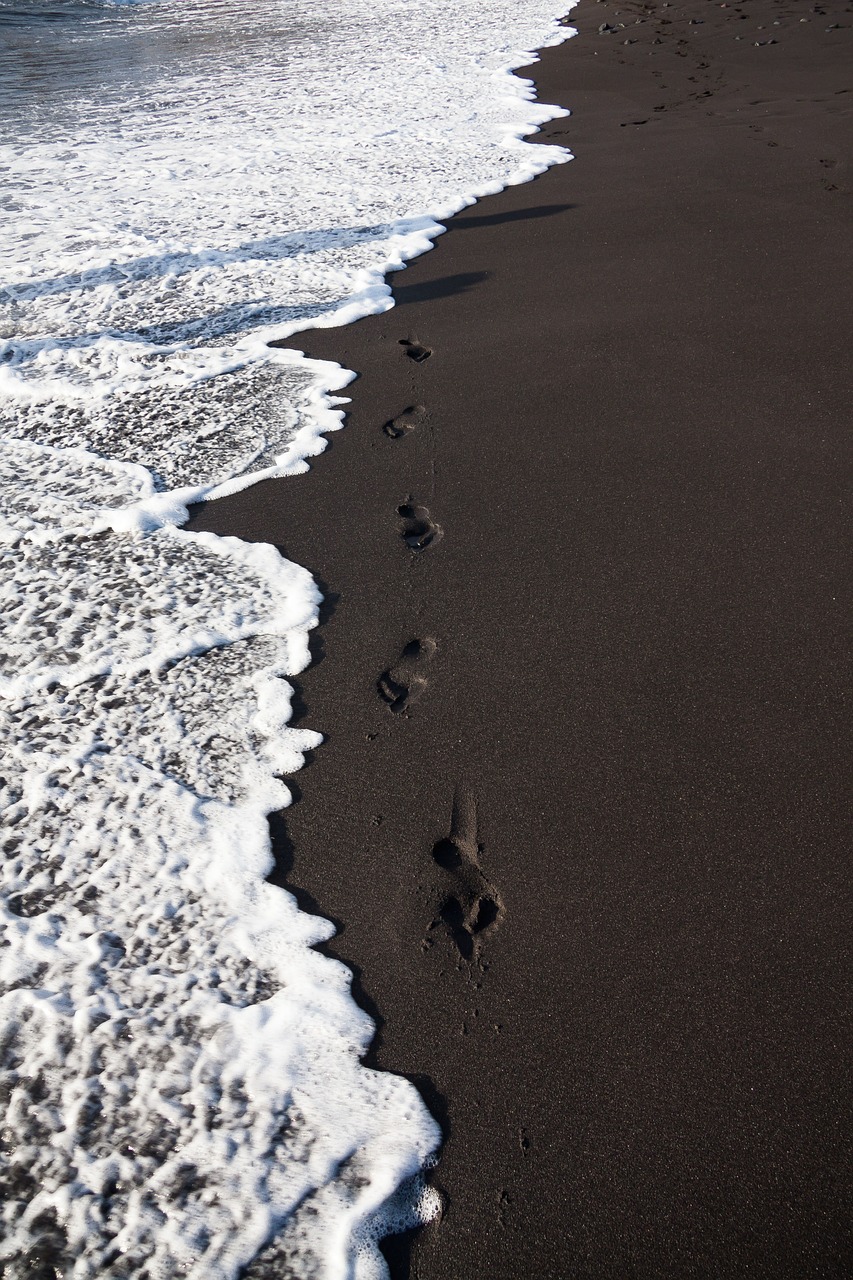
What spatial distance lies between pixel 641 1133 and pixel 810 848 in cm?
77

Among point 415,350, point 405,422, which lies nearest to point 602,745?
point 405,422

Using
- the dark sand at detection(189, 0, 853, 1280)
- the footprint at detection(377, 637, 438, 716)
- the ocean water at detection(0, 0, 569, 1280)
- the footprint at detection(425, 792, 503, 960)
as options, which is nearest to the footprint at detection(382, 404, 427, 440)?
the dark sand at detection(189, 0, 853, 1280)

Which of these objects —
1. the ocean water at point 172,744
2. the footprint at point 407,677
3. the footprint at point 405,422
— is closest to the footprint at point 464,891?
the ocean water at point 172,744

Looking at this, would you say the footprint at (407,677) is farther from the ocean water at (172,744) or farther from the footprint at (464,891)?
the footprint at (464,891)

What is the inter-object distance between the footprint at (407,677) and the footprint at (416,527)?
512 millimetres

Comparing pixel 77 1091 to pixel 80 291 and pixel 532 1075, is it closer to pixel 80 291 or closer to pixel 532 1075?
pixel 532 1075

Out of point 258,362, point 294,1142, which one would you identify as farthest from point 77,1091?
point 258,362

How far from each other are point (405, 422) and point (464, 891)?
7.57 feet

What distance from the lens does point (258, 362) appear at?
15.1ft

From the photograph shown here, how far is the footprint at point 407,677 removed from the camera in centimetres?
263

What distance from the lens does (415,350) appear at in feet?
14.5

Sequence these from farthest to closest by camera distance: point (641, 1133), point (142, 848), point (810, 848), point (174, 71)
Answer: point (174, 71) < point (142, 848) < point (810, 848) < point (641, 1133)

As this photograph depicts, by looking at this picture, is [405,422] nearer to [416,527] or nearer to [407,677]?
[416,527]

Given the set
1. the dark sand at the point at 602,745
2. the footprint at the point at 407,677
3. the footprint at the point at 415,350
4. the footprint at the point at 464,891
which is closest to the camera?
the dark sand at the point at 602,745
